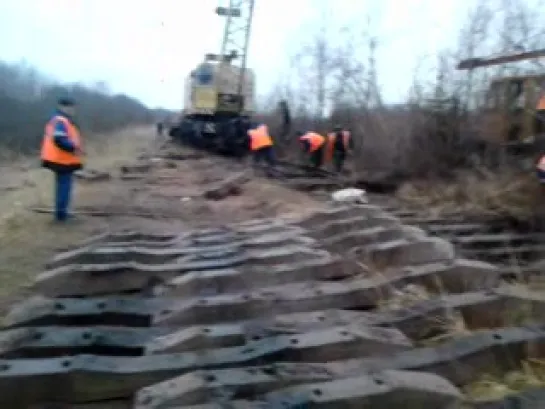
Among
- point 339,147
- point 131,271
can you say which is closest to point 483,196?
point 131,271

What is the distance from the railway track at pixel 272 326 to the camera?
271 cm

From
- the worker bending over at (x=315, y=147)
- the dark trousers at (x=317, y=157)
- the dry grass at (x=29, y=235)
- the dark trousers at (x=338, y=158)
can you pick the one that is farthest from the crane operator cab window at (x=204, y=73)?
the dry grass at (x=29, y=235)

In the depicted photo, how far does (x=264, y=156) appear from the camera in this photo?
16953 millimetres

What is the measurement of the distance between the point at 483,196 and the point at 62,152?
5.38m

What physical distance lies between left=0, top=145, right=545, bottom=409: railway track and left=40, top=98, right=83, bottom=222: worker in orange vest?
1747mm

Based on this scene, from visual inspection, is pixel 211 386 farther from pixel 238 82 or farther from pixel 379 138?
pixel 238 82

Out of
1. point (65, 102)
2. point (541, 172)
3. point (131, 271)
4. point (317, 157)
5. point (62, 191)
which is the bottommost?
point (131, 271)

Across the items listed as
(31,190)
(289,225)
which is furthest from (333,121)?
(289,225)

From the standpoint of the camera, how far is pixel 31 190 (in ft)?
Answer: 37.6

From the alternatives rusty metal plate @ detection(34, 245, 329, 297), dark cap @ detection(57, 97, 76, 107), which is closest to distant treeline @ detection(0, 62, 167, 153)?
dark cap @ detection(57, 97, 76, 107)

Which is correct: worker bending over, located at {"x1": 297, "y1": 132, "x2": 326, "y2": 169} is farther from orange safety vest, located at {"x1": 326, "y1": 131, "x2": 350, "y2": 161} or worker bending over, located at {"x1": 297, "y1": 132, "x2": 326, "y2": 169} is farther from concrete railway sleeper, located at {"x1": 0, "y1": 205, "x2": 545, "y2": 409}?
concrete railway sleeper, located at {"x1": 0, "y1": 205, "x2": 545, "y2": 409}

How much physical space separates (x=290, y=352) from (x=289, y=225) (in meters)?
3.28

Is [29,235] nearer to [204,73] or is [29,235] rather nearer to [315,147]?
[315,147]

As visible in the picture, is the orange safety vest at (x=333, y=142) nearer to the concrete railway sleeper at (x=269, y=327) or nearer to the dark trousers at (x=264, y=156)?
the dark trousers at (x=264, y=156)
